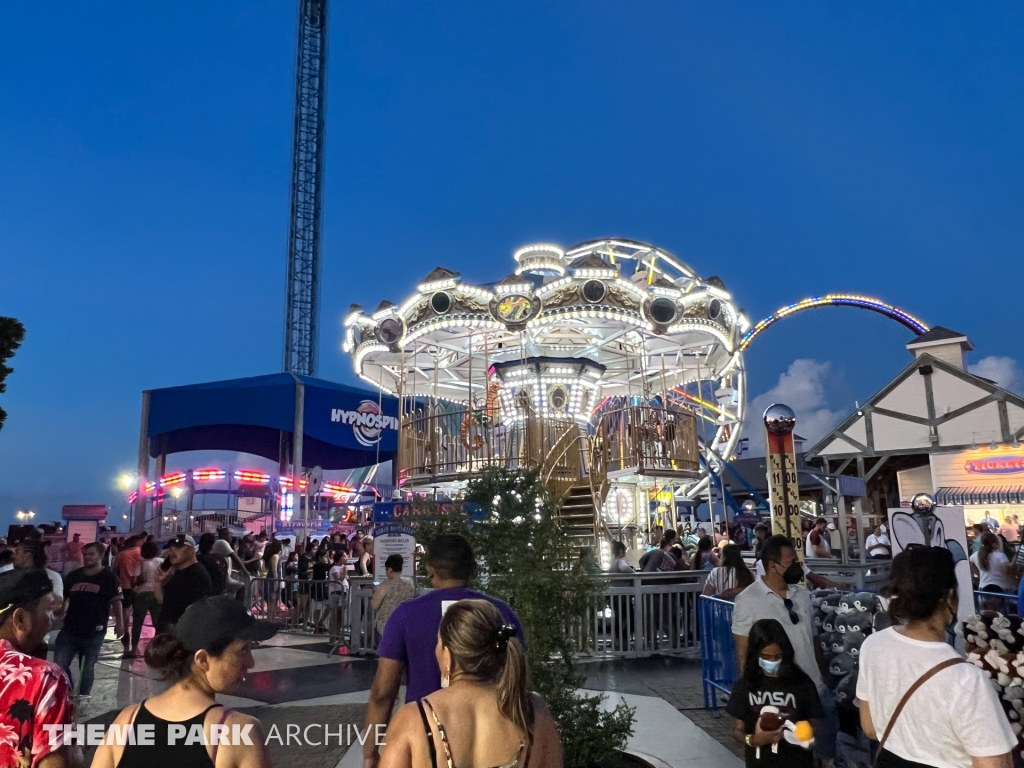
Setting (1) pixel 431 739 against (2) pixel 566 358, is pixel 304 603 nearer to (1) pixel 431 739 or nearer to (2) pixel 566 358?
(2) pixel 566 358

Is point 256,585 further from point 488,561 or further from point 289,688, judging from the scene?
point 488,561

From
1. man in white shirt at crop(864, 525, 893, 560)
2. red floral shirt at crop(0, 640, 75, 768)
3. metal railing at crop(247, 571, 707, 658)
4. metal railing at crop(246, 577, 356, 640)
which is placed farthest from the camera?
man in white shirt at crop(864, 525, 893, 560)

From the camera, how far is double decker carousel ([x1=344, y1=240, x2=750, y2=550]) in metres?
15.3

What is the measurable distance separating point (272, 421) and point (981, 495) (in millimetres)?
26588

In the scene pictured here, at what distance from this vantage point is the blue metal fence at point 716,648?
6902 millimetres

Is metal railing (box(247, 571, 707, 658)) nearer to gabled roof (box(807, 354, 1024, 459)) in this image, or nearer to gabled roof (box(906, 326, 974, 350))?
gabled roof (box(807, 354, 1024, 459))

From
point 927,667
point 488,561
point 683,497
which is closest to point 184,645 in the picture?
point 927,667

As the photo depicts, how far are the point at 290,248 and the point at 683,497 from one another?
42.4 meters

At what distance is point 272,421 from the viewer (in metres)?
34.6

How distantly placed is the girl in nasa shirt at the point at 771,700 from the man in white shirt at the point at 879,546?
1058 cm

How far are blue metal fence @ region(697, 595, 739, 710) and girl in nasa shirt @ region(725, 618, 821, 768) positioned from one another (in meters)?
2.76

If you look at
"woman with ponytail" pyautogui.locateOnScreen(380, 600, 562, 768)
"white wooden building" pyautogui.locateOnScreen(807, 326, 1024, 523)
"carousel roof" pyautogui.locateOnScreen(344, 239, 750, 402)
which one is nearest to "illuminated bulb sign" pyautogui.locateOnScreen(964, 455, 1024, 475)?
"white wooden building" pyautogui.locateOnScreen(807, 326, 1024, 523)

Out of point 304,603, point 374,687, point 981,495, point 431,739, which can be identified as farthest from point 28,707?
point 981,495

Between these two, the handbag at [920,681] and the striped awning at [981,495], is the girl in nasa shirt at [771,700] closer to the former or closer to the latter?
the handbag at [920,681]
